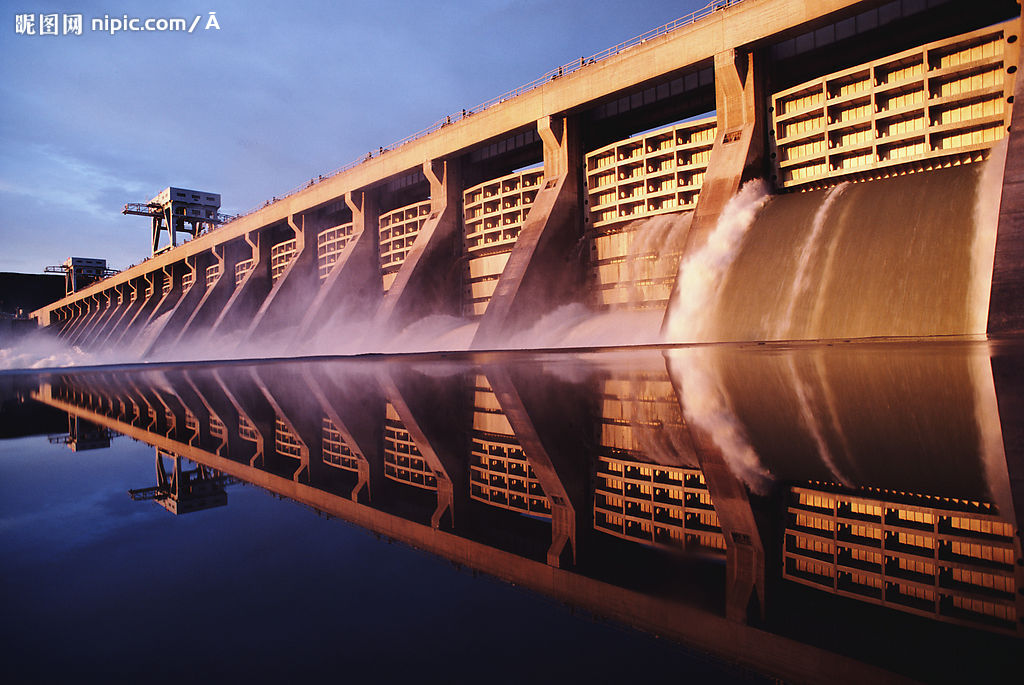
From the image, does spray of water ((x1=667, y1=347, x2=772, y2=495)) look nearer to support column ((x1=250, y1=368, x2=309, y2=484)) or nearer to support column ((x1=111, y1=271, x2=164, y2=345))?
support column ((x1=250, y1=368, x2=309, y2=484))

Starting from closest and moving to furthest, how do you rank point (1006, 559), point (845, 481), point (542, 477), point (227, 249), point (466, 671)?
1. point (466, 671)
2. point (1006, 559)
3. point (845, 481)
4. point (542, 477)
5. point (227, 249)

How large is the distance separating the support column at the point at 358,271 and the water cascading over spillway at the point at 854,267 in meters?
17.6

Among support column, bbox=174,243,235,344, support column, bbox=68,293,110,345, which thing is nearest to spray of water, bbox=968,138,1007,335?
support column, bbox=174,243,235,344

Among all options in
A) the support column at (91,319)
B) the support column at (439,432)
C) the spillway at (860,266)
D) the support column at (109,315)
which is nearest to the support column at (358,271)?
the spillway at (860,266)

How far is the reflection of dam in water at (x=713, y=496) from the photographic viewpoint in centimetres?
130

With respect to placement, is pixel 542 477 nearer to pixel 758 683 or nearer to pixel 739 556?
pixel 739 556

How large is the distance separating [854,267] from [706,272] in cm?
330

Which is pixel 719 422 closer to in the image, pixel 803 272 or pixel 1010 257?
pixel 1010 257

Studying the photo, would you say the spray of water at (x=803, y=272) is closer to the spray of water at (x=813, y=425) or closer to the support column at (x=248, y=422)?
the spray of water at (x=813, y=425)

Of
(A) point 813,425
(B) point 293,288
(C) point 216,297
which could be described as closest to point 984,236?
(A) point 813,425

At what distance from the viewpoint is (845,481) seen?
2.24 meters

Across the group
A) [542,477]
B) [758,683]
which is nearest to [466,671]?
[758,683]

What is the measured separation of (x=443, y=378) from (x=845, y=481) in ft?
20.4

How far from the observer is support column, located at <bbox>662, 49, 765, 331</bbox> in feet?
49.1
